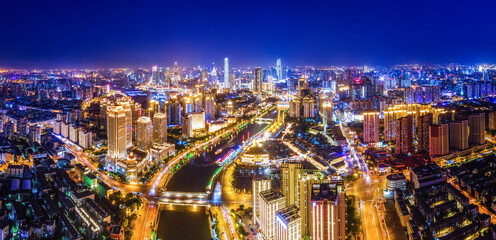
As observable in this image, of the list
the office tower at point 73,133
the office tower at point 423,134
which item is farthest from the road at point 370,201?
the office tower at point 73,133

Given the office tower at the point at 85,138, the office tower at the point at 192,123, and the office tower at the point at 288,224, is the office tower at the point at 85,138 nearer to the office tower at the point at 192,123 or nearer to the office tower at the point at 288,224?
the office tower at the point at 192,123

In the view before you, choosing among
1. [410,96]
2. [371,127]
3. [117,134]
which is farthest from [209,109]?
[410,96]

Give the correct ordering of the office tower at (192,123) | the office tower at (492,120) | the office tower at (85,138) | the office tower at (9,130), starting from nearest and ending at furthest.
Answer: the office tower at (85,138) < the office tower at (9,130) < the office tower at (492,120) < the office tower at (192,123)

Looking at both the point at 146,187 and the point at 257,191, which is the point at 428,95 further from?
the point at 146,187

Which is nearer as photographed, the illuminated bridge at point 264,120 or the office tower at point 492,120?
the office tower at point 492,120

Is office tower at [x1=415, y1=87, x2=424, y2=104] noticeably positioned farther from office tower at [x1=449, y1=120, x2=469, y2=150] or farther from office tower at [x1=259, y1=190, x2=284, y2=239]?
office tower at [x1=259, y1=190, x2=284, y2=239]

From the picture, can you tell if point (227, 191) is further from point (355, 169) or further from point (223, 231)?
point (355, 169)

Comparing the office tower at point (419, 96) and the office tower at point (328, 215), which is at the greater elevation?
the office tower at point (419, 96)
